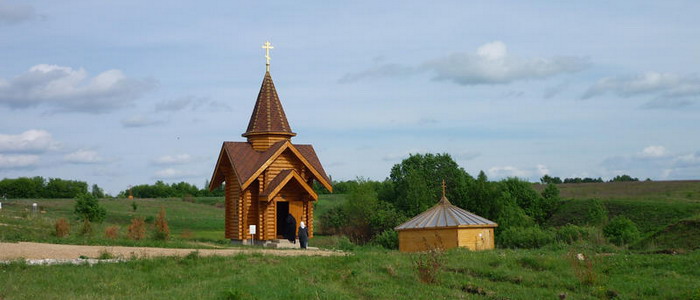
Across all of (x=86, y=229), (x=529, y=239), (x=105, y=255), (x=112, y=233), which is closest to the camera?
(x=105, y=255)

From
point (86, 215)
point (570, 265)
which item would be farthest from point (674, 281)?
point (86, 215)

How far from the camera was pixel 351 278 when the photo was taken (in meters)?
16.8

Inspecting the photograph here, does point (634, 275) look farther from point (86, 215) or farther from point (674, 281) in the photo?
point (86, 215)

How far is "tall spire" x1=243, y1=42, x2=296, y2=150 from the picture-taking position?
3027cm

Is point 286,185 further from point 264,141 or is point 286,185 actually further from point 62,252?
point 62,252

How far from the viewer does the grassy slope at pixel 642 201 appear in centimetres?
4759

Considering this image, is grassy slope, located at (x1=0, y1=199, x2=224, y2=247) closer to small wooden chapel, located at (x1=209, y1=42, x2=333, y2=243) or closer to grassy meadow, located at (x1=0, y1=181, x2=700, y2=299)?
small wooden chapel, located at (x1=209, y1=42, x2=333, y2=243)

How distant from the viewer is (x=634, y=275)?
16859 mm

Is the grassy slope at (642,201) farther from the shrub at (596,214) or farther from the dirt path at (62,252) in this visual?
the dirt path at (62,252)

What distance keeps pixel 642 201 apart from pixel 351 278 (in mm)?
42875

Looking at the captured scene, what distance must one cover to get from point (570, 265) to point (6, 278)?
43.0 feet

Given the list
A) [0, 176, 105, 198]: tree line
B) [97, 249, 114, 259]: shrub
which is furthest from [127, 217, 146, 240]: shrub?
[0, 176, 105, 198]: tree line

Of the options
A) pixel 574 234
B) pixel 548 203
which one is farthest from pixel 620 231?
pixel 548 203

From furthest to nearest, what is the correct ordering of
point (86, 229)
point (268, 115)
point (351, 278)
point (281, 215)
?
1. point (281, 215)
2. point (268, 115)
3. point (86, 229)
4. point (351, 278)
